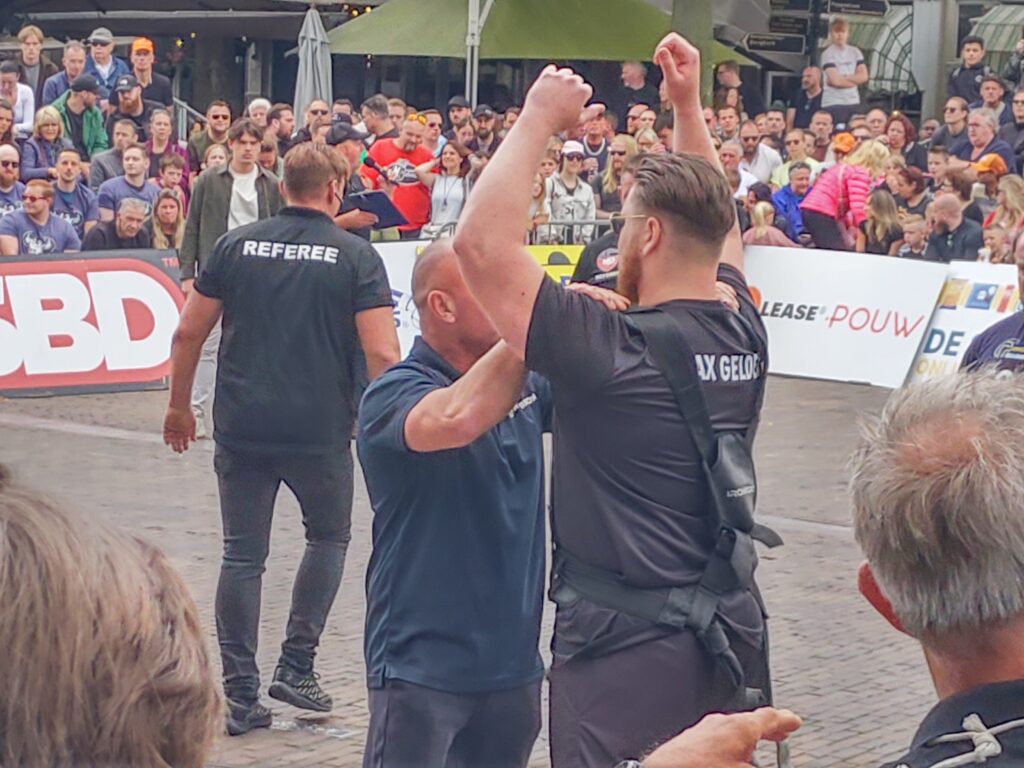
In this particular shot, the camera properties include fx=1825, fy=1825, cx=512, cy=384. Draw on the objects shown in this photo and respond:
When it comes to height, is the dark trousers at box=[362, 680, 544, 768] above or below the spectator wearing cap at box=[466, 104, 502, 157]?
above

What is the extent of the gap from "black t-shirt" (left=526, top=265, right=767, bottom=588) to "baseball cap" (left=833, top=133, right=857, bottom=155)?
1560cm

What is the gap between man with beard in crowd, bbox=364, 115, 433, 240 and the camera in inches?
674

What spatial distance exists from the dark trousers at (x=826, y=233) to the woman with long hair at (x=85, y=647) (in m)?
14.8

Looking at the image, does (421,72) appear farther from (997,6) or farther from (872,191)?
(872,191)

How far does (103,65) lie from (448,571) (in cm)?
1614

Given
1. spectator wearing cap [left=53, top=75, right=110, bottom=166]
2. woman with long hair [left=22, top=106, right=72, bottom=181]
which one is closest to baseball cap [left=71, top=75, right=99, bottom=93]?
spectator wearing cap [left=53, top=75, right=110, bottom=166]

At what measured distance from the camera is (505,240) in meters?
3.42

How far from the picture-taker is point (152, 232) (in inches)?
560

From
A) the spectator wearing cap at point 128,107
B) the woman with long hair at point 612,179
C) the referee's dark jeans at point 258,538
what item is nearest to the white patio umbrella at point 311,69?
the spectator wearing cap at point 128,107

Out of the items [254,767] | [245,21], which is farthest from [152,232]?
[245,21]

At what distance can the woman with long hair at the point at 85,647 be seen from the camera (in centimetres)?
168

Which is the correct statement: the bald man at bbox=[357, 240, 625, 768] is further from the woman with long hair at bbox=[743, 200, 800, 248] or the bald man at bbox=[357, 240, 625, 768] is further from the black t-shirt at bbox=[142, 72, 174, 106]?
the black t-shirt at bbox=[142, 72, 174, 106]

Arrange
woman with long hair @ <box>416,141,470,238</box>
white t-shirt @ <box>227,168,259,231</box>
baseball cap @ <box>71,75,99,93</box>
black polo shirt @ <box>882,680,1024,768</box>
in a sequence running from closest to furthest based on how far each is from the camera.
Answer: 1. black polo shirt @ <box>882,680,1024,768</box>
2. white t-shirt @ <box>227,168,259,231</box>
3. woman with long hair @ <box>416,141,470,238</box>
4. baseball cap @ <box>71,75,99,93</box>

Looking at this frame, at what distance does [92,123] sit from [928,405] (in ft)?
54.7
